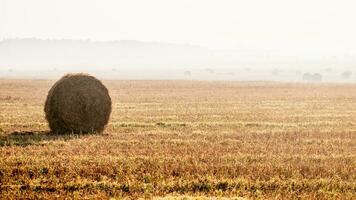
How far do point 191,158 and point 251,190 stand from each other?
320cm

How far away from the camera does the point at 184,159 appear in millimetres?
15258

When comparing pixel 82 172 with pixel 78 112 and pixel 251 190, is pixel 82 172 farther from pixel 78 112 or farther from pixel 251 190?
pixel 78 112

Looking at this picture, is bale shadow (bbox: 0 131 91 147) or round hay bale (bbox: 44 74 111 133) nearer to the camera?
bale shadow (bbox: 0 131 91 147)

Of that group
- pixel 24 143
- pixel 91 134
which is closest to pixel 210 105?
pixel 91 134

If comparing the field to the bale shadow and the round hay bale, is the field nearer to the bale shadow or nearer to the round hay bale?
the bale shadow

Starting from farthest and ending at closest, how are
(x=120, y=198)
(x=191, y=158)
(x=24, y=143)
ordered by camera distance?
(x=24, y=143) < (x=191, y=158) < (x=120, y=198)

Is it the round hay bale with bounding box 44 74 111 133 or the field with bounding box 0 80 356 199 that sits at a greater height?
the round hay bale with bounding box 44 74 111 133

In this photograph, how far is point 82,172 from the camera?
13773 millimetres

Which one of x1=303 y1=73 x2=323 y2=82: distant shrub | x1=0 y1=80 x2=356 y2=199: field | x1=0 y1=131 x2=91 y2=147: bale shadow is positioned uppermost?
x1=0 y1=131 x2=91 y2=147: bale shadow

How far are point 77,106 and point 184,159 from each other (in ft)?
21.4

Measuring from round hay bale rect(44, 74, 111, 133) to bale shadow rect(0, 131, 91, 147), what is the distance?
48cm

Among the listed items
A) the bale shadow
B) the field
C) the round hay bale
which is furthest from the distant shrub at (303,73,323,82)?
the bale shadow

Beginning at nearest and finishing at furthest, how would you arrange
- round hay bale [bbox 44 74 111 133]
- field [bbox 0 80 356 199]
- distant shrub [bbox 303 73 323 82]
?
field [bbox 0 80 356 199]
round hay bale [bbox 44 74 111 133]
distant shrub [bbox 303 73 323 82]

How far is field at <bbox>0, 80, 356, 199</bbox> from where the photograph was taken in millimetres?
12445
